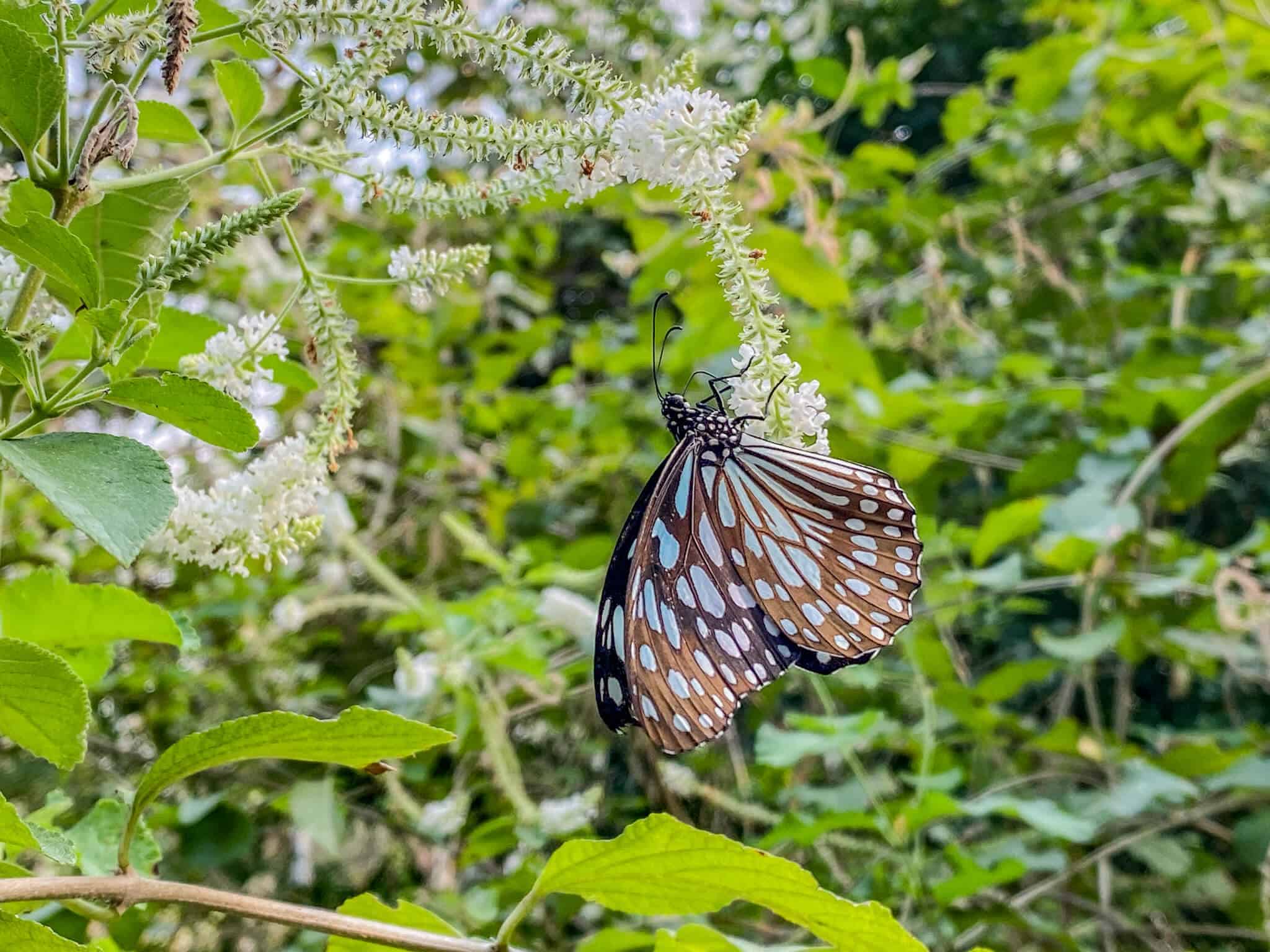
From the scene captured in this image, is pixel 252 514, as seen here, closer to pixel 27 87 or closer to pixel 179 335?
pixel 179 335

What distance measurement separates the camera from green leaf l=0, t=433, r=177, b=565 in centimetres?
41

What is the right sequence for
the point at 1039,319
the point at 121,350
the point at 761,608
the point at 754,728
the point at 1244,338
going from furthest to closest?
the point at 1039,319
the point at 754,728
the point at 1244,338
the point at 761,608
the point at 121,350

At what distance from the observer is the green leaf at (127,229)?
58 centimetres

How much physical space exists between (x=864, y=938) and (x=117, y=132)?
55 centimetres

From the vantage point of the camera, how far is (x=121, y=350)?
505mm

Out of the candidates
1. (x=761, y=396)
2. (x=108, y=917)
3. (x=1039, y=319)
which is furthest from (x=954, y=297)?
(x=108, y=917)

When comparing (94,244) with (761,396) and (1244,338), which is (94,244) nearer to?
(761,396)

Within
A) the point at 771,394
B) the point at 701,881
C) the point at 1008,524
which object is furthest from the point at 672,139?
the point at 1008,524

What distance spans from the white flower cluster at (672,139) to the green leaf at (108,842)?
1.67 feet

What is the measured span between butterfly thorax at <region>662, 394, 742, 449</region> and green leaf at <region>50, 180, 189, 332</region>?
0.46 metres

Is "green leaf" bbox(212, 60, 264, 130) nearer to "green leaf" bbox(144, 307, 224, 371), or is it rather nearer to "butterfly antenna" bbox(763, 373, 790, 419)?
"green leaf" bbox(144, 307, 224, 371)

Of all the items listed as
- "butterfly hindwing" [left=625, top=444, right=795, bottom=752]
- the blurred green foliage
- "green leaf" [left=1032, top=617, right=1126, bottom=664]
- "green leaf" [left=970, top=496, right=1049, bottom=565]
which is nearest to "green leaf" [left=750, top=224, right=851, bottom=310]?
the blurred green foliage

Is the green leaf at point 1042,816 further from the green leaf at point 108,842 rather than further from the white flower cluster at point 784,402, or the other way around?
the green leaf at point 108,842

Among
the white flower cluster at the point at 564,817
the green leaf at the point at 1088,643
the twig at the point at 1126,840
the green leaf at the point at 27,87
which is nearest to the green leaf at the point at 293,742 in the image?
the green leaf at the point at 27,87
